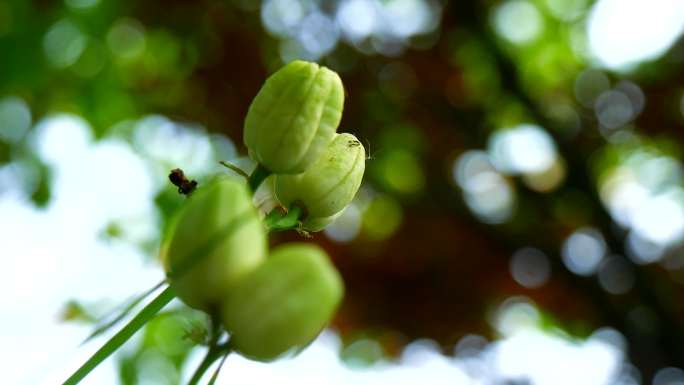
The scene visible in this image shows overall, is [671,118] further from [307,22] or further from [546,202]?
[307,22]

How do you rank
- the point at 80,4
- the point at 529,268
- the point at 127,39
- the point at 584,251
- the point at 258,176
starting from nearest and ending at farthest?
the point at 258,176 < the point at 80,4 < the point at 584,251 < the point at 529,268 < the point at 127,39

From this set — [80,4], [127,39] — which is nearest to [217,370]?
[80,4]

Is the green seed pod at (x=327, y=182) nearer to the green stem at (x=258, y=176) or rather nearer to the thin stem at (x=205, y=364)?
the green stem at (x=258, y=176)

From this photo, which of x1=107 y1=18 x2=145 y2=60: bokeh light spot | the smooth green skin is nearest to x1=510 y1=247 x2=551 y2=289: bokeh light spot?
x1=107 y1=18 x2=145 y2=60: bokeh light spot

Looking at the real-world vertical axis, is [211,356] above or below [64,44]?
above

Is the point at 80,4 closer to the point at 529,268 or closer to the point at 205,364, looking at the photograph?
the point at 529,268

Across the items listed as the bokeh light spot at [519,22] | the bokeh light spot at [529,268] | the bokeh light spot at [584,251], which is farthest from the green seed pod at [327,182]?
the bokeh light spot at [519,22]
